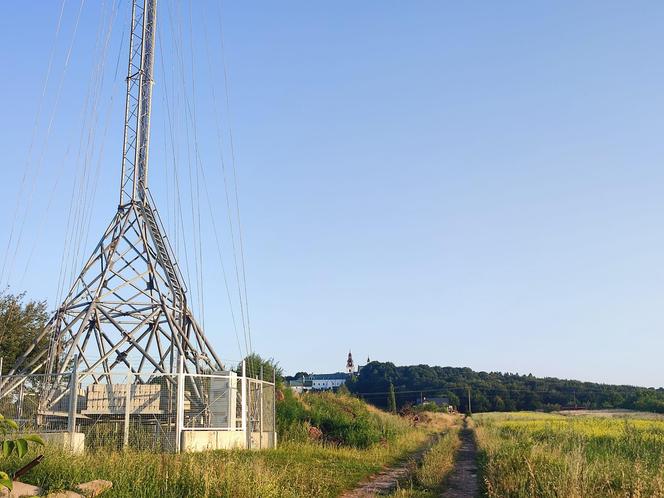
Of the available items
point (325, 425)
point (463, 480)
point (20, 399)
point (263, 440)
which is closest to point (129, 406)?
point (20, 399)

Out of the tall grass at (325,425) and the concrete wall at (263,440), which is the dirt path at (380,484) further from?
the tall grass at (325,425)

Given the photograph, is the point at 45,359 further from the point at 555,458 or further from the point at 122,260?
the point at 555,458

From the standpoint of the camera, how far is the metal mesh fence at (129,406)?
18984mm

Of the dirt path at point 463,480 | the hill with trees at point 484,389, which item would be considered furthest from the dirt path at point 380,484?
the hill with trees at point 484,389

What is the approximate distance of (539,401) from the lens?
10588 centimetres

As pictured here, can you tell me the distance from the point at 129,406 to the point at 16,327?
1634 centimetres

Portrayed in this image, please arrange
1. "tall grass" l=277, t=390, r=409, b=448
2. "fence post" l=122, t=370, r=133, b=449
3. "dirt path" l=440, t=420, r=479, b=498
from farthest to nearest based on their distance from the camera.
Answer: "tall grass" l=277, t=390, r=409, b=448 → "fence post" l=122, t=370, r=133, b=449 → "dirt path" l=440, t=420, r=479, b=498

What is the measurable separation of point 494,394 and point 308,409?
89130 millimetres

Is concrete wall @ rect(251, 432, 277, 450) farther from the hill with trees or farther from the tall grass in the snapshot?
the hill with trees

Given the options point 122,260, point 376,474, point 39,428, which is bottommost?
point 376,474

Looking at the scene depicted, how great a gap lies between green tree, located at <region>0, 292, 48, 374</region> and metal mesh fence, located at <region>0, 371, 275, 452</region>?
11.3 meters

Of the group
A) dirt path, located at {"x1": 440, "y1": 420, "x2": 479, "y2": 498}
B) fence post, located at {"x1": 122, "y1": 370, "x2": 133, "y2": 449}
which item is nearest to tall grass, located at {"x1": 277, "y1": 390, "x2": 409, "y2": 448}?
dirt path, located at {"x1": 440, "y1": 420, "x2": 479, "y2": 498}

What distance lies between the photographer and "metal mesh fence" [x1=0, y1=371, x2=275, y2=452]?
1898 cm

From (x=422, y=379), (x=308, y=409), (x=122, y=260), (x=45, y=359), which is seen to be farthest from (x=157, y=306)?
(x=422, y=379)
